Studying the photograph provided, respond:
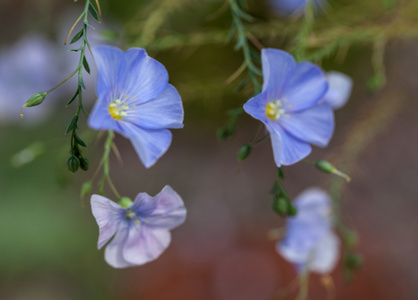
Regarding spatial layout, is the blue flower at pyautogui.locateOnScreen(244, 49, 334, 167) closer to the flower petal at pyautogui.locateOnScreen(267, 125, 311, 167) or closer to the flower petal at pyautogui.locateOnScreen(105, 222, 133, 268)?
the flower petal at pyautogui.locateOnScreen(267, 125, 311, 167)

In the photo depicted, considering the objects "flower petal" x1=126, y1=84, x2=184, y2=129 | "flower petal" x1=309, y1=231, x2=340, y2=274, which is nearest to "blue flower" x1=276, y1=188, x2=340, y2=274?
"flower petal" x1=309, y1=231, x2=340, y2=274

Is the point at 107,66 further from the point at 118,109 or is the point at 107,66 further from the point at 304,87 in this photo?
the point at 304,87

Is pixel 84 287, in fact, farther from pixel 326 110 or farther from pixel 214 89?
pixel 326 110

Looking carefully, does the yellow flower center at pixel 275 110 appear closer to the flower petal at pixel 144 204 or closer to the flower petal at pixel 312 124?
the flower petal at pixel 312 124

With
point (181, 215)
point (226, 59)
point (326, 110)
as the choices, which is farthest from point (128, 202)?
point (226, 59)

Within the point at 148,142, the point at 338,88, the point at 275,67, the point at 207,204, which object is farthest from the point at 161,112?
the point at 207,204
